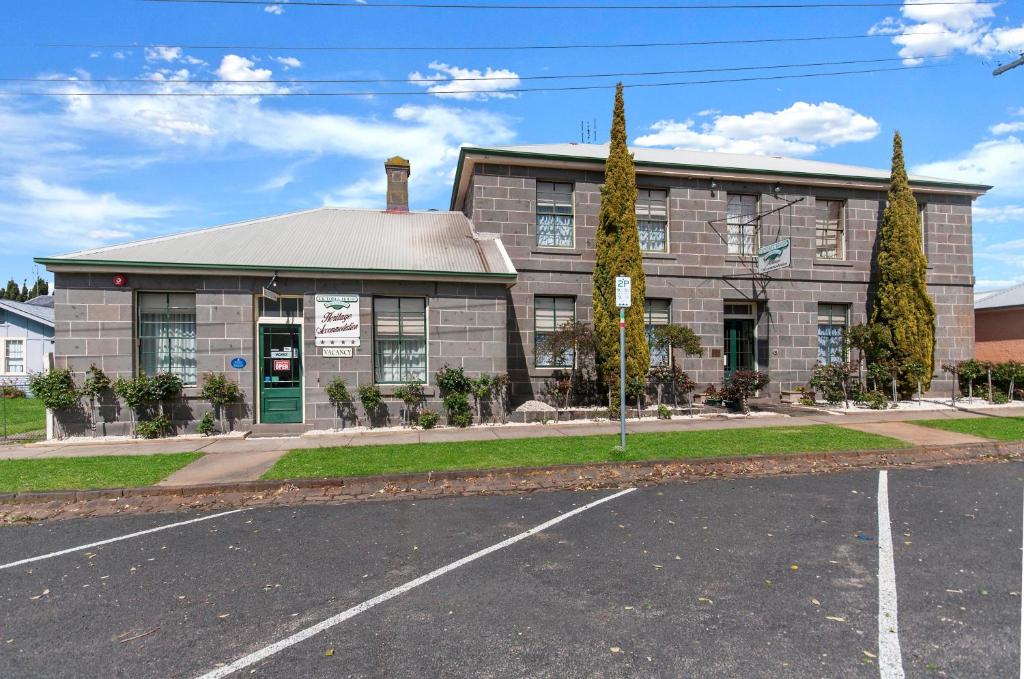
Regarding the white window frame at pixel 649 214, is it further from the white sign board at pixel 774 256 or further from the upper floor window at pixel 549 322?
the upper floor window at pixel 549 322

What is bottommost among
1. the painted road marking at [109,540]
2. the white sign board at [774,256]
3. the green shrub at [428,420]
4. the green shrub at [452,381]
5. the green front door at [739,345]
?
the painted road marking at [109,540]

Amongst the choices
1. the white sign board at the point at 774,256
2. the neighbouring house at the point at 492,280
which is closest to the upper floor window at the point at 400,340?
the neighbouring house at the point at 492,280

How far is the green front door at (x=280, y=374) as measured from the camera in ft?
40.9

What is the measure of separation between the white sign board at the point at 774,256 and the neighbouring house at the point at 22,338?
94.8ft

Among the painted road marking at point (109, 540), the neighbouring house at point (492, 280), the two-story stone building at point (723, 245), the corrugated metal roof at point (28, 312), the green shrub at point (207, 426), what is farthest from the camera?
the corrugated metal roof at point (28, 312)

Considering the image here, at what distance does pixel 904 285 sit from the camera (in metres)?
16.5

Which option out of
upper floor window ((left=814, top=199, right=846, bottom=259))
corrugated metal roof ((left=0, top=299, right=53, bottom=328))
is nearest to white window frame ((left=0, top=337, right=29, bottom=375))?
corrugated metal roof ((left=0, top=299, right=53, bottom=328))

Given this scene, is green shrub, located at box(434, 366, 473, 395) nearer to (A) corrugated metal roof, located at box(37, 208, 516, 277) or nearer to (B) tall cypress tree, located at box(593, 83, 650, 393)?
(A) corrugated metal roof, located at box(37, 208, 516, 277)

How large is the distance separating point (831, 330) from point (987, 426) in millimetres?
6102

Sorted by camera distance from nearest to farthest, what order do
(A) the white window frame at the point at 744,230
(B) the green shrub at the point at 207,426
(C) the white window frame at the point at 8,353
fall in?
(B) the green shrub at the point at 207,426 → (A) the white window frame at the point at 744,230 → (C) the white window frame at the point at 8,353

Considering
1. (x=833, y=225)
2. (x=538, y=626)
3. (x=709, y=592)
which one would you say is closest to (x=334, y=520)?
(x=538, y=626)

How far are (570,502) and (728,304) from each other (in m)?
12.1

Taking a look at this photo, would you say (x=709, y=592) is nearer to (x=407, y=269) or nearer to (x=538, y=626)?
(x=538, y=626)

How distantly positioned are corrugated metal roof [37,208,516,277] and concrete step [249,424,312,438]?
3444 millimetres
